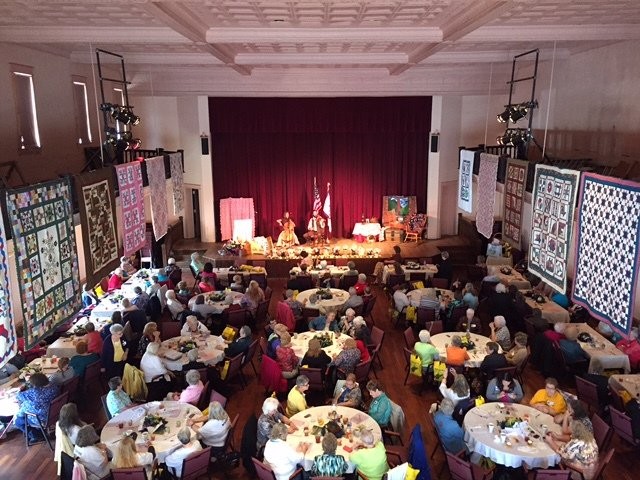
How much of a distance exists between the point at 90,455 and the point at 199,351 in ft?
11.6

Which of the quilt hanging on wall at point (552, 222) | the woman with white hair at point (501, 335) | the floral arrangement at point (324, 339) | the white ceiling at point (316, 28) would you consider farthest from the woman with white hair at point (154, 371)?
the quilt hanging on wall at point (552, 222)

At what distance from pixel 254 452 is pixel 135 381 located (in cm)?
262

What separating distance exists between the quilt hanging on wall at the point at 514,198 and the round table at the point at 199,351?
6775 millimetres

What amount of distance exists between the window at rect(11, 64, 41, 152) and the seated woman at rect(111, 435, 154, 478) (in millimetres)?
6902

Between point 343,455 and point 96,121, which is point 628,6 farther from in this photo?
point 96,121

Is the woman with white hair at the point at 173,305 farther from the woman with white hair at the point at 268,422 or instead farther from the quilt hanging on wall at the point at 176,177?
the woman with white hair at the point at 268,422

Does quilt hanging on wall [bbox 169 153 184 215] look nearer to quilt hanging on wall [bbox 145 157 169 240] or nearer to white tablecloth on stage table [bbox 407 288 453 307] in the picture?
quilt hanging on wall [bbox 145 157 169 240]

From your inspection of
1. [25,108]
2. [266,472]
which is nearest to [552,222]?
[266,472]

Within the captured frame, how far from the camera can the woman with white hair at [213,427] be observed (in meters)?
7.50

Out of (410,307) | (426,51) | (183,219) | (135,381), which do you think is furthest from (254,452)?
(183,219)

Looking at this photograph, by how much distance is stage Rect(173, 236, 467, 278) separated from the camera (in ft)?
59.1

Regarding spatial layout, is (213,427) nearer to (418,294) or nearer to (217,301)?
(217,301)

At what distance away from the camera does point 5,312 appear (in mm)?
7230

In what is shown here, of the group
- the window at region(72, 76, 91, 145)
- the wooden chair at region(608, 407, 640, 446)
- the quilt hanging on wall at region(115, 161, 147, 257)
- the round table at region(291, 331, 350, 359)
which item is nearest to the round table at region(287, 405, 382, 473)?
the round table at region(291, 331, 350, 359)
